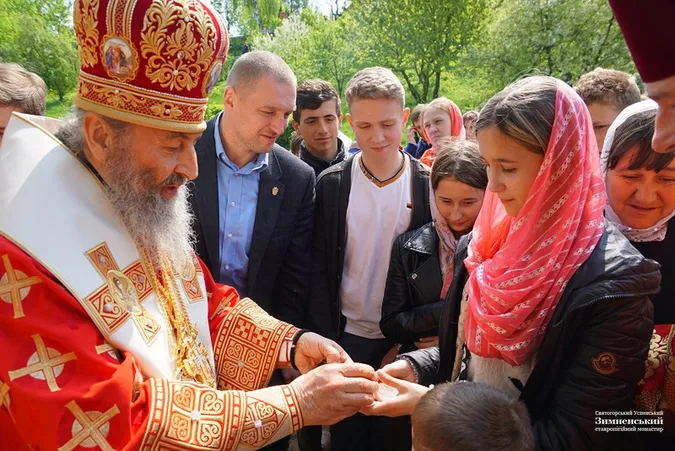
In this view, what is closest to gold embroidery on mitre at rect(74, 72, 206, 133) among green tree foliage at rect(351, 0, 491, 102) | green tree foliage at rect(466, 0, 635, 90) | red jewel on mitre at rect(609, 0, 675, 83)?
A: red jewel on mitre at rect(609, 0, 675, 83)

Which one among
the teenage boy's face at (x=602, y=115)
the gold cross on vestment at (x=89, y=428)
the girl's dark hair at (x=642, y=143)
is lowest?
the gold cross on vestment at (x=89, y=428)

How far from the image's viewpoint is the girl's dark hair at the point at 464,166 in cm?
320

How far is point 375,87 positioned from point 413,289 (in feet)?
4.84

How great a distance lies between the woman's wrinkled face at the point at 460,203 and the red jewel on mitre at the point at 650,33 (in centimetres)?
179

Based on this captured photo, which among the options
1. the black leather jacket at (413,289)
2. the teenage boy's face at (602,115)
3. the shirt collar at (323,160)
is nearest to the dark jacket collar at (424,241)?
the black leather jacket at (413,289)

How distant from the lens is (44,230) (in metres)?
1.83

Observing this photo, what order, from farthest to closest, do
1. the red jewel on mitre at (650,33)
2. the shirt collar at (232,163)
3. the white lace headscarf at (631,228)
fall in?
the shirt collar at (232,163) → the white lace headscarf at (631,228) → the red jewel on mitre at (650,33)

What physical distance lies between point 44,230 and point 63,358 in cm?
48

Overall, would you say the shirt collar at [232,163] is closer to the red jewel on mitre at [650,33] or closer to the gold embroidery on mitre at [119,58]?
the gold embroidery on mitre at [119,58]

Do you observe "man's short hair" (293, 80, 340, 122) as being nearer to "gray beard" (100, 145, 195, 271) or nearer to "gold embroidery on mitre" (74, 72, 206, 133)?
"gray beard" (100, 145, 195, 271)

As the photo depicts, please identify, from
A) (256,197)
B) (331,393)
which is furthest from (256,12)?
(331,393)

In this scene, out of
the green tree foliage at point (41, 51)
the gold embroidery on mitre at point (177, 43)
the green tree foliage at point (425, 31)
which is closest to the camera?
the gold embroidery on mitre at point (177, 43)

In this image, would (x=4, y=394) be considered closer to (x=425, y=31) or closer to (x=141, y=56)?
(x=141, y=56)

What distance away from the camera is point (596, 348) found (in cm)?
175
